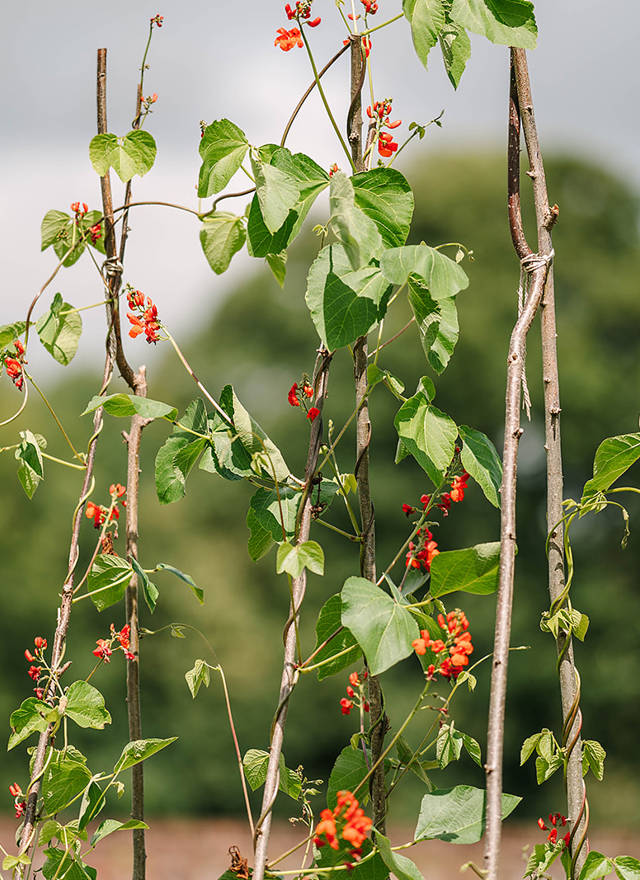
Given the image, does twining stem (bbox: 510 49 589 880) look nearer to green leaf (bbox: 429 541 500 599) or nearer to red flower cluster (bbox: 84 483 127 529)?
green leaf (bbox: 429 541 500 599)

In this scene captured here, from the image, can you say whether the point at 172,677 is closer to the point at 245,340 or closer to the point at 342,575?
the point at 342,575

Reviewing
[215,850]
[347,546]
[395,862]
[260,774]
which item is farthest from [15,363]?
[347,546]

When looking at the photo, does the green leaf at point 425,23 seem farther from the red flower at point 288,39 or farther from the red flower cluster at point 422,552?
the red flower cluster at point 422,552

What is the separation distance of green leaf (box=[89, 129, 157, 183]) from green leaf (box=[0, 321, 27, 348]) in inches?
7.6

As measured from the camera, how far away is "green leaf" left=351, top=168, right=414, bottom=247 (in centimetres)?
67

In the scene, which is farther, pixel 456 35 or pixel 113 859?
pixel 113 859

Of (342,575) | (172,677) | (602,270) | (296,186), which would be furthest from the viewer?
(602,270)

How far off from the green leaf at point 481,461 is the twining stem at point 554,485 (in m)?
0.05

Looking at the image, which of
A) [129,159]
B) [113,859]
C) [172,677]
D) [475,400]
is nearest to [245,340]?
[475,400]

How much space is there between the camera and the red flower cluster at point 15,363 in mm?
881

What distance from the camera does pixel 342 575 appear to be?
711 centimetres

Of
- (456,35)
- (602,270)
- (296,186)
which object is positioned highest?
(602,270)

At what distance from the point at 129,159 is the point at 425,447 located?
0.42 m

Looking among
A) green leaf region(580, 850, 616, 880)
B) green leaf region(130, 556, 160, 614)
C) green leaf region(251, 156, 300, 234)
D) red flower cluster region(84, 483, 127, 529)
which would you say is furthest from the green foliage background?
green leaf region(251, 156, 300, 234)
